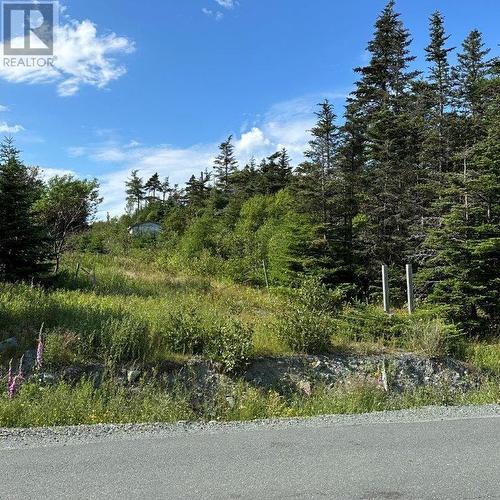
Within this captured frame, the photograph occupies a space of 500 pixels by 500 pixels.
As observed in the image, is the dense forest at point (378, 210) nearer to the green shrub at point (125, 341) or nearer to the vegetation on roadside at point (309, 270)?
the vegetation on roadside at point (309, 270)

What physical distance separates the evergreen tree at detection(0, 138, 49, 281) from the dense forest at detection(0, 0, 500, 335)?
0.04 metres

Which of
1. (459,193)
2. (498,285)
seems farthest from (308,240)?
(498,285)

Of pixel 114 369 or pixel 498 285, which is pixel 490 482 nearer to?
pixel 114 369

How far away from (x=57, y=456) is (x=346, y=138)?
88.4 ft

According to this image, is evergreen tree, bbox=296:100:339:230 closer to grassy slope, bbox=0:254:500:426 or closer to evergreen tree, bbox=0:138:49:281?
grassy slope, bbox=0:254:500:426

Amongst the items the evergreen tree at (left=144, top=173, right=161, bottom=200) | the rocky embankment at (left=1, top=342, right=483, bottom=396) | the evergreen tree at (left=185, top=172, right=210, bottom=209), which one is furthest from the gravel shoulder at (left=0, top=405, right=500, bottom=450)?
the evergreen tree at (left=144, top=173, right=161, bottom=200)

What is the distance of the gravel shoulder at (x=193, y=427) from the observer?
15.4ft

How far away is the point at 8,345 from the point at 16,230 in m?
8.78

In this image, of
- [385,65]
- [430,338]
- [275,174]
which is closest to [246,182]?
[275,174]

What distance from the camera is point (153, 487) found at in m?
3.64

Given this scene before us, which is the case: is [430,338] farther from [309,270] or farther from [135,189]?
[135,189]

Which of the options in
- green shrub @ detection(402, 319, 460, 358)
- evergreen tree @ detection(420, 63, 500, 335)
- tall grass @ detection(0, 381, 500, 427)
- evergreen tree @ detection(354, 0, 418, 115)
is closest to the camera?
tall grass @ detection(0, 381, 500, 427)

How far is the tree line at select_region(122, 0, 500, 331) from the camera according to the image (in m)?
16.4

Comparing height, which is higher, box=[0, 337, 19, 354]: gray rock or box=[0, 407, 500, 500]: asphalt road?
box=[0, 337, 19, 354]: gray rock
